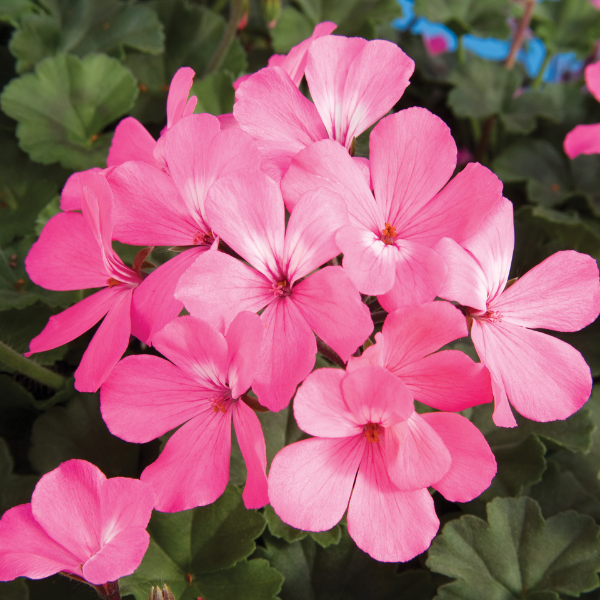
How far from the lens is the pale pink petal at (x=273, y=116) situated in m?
0.73

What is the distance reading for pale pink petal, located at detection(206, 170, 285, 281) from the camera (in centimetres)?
63

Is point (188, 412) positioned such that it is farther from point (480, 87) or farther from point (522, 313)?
point (480, 87)

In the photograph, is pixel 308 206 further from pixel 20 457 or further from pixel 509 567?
pixel 20 457

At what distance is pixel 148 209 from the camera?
0.73m

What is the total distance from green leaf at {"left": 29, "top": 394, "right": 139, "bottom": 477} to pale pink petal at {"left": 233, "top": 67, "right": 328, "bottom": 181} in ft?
1.91

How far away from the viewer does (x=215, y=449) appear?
2.30 ft

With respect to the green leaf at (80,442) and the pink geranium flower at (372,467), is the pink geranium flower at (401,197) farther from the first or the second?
the green leaf at (80,442)

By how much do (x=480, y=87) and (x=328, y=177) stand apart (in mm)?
1116

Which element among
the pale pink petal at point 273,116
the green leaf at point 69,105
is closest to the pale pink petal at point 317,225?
the pale pink petal at point 273,116

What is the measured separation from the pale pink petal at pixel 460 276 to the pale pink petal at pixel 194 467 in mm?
290

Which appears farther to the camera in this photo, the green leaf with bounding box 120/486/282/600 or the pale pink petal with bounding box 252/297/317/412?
the green leaf with bounding box 120/486/282/600

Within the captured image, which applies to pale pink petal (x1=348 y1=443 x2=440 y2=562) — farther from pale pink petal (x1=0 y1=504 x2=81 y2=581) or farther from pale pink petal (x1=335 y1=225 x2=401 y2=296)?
pale pink petal (x1=0 y1=504 x2=81 y2=581)

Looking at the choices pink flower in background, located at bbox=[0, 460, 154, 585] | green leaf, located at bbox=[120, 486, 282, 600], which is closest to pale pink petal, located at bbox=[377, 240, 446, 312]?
pink flower in background, located at bbox=[0, 460, 154, 585]

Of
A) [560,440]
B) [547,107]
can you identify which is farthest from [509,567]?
[547,107]
